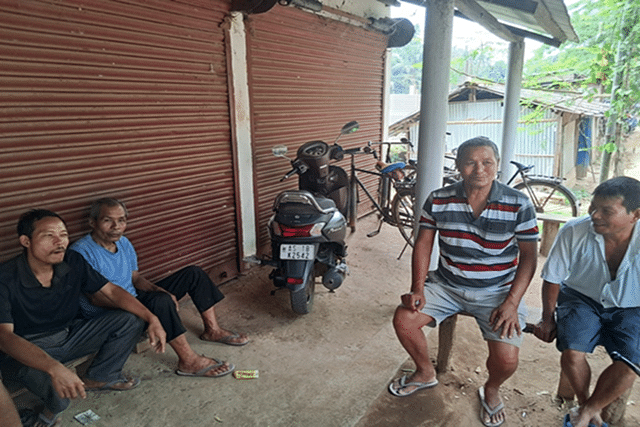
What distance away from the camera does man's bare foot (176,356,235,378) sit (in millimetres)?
2705

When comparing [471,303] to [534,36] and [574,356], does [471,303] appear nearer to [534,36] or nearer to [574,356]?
[574,356]

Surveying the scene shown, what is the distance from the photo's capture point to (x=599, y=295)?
7.30 feet

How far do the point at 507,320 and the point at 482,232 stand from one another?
49 cm

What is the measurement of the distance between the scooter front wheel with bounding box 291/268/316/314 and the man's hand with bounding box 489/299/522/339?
4.92 ft

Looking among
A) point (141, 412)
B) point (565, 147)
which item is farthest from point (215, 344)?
point (565, 147)

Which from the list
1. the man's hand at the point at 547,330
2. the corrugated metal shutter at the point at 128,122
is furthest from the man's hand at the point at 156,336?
the man's hand at the point at 547,330

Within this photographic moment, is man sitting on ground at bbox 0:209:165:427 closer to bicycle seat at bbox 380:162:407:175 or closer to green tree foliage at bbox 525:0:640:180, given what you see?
bicycle seat at bbox 380:162:407:175

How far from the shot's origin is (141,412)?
94.0 inches

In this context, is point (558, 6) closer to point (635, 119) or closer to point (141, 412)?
point (635, 119)

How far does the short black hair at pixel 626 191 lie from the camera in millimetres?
2037

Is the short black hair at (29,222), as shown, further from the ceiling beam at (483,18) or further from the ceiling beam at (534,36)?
the ceiling beam at (534,36)

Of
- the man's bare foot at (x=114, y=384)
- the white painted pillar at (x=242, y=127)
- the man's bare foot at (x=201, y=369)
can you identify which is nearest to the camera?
the man's bare foot at (x=114, y=384)

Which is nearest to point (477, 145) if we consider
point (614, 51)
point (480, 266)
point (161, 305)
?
point (480, 266)

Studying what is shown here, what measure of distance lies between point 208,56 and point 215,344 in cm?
247
